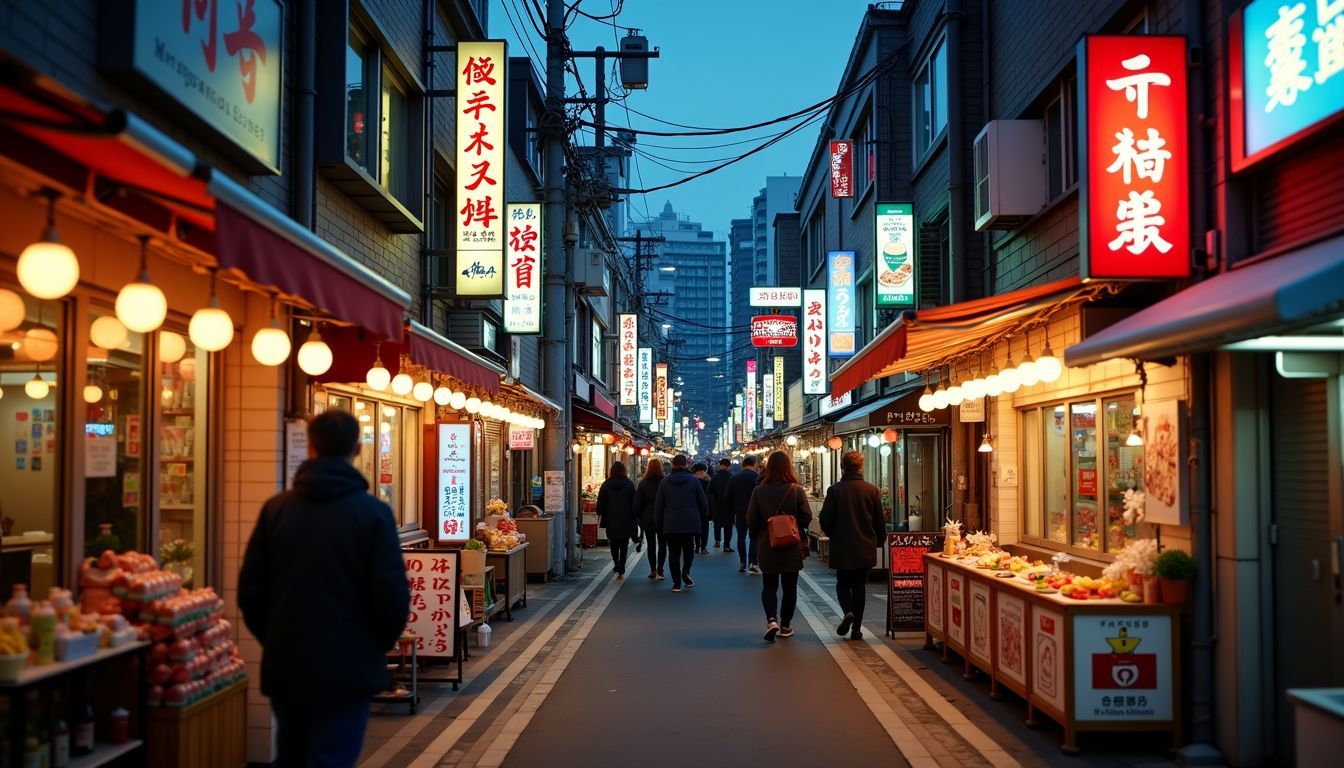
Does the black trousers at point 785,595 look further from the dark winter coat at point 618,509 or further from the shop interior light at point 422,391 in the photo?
the dark winter coat at point 618,509

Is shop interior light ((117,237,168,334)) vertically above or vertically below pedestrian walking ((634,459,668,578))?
above

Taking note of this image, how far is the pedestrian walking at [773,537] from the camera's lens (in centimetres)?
1264

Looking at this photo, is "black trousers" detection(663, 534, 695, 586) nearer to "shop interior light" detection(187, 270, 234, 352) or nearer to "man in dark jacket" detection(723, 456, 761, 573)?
"man in dark jacket" detection(723, 456, 761, 573)

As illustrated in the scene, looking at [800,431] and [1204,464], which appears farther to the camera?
[800,431]

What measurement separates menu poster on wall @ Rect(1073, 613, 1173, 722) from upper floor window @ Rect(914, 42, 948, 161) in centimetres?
1062

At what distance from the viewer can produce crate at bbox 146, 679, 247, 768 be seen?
19.8 feet

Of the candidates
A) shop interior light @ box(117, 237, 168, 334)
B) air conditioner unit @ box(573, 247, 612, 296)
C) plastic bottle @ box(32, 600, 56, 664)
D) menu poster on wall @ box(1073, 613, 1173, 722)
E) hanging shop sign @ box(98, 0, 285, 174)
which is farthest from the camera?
air conditioner unit @ box(573, 247, 612, 296)

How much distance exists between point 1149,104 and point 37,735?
7880 millimetres

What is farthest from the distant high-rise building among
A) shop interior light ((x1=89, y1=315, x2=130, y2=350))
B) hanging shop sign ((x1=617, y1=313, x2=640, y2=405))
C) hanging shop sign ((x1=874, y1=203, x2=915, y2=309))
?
shop interior light ((x1=89, y1=315, x2=130, y2=350))

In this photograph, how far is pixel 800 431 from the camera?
1480 inches

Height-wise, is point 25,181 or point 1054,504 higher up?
point 25,181

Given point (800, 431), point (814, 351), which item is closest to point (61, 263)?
point (814, 351)

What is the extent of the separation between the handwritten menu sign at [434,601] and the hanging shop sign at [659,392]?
42603 millimetres

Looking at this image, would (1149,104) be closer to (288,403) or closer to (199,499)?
(288,403)
